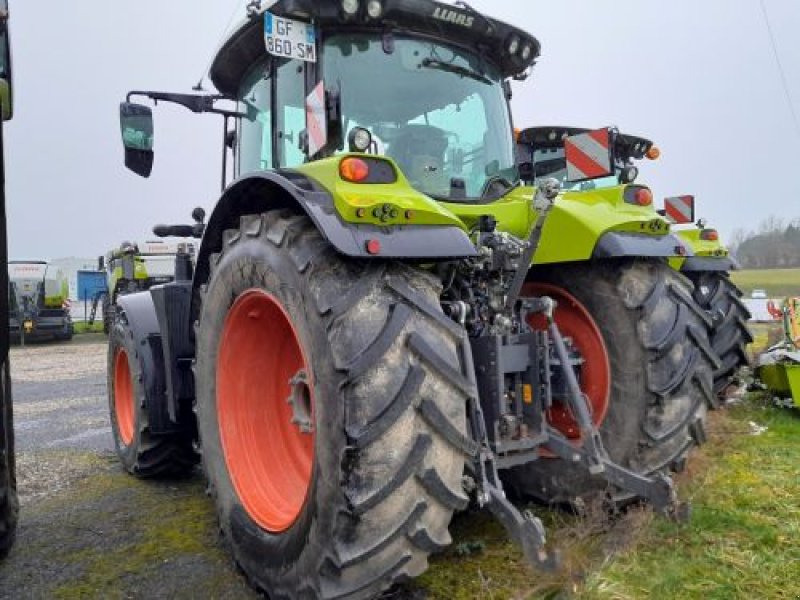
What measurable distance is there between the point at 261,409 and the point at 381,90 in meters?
Result: 1.57

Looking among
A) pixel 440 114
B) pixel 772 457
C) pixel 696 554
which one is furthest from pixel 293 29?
pixel 772 457

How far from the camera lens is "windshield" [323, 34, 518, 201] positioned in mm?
3094

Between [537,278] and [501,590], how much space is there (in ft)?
5.11

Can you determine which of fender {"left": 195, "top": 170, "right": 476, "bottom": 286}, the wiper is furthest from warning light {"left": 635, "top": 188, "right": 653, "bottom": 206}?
fender {"left": 195, "top": 170, "right": 476, "bottom": 286}

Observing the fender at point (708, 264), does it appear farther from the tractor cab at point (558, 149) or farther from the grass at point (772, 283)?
the grass at point (772, 283)

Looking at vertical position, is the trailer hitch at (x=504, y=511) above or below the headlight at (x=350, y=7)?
below

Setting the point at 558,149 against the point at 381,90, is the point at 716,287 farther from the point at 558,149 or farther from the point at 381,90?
the point at 381,90

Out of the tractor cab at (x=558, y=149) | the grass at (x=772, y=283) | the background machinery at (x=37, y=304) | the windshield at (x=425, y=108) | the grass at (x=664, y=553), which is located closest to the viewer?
the grass at (x=664, y=553)

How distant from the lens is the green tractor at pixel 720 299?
5.59 metres

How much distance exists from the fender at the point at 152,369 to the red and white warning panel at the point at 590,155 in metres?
2.66

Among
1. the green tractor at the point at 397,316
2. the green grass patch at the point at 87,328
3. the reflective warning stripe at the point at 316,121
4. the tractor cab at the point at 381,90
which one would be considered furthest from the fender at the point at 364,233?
the green grass patch at the point at 87,328

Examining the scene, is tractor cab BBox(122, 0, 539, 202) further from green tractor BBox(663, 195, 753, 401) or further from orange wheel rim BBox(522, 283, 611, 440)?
green tractor BBox(663, 195, 753, 401)

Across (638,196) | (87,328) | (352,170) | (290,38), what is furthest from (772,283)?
(352,170)

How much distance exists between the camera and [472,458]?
2318mm
